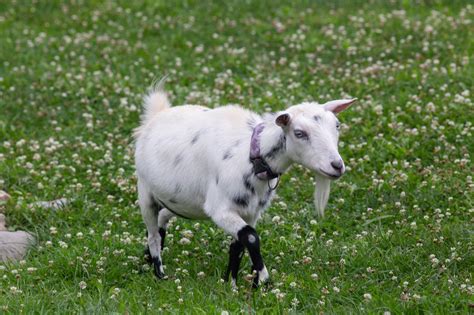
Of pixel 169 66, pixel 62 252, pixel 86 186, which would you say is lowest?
pixel 169 66

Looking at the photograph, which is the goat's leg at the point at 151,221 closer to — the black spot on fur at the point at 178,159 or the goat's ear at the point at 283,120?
the black spot on fur at the point at 178,159

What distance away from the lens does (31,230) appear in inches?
391

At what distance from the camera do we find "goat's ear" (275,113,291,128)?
7184 millimetres

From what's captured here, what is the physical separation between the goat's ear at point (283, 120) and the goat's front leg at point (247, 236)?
3.08 ft

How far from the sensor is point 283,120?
723 centimetres

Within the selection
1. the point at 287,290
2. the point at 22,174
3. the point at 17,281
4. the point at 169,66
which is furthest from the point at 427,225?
the point at 169,66

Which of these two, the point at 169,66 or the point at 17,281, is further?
the point at 169,66

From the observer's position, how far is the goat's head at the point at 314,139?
6977mm

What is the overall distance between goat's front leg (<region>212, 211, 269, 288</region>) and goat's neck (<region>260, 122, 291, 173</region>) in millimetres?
565

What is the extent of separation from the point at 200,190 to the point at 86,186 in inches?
136

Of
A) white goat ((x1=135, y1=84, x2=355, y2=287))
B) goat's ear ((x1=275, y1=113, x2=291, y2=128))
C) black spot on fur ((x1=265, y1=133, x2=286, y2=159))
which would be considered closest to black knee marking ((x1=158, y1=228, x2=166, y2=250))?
white goat ((x1=135, y1=84, x2=355, y2=287))

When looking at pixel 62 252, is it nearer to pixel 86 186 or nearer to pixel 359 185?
pixel 86 186

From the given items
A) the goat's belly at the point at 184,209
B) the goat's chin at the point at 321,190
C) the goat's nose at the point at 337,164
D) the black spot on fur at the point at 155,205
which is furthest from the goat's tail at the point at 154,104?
the goat's nose at the point at 337,164

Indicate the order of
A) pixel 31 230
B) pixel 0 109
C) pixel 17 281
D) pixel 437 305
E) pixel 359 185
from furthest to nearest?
pixel 0 109, pixel 359 185, pixel 31 230, pixel 17 281, pixel 437 305
